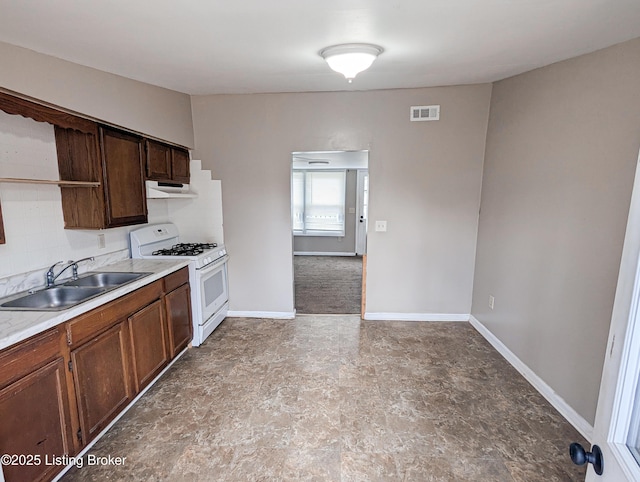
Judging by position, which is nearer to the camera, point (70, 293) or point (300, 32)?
point (300, 32)

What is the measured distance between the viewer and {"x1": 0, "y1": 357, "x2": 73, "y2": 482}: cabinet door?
1469 mm

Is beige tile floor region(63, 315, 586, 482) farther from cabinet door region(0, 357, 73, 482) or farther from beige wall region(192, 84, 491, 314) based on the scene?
beige wall region(192, 84, 491, 314)

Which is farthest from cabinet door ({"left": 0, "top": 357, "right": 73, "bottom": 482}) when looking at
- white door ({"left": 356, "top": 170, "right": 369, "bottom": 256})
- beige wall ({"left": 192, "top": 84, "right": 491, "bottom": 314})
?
white door ({"left": 356, "top": 170, "right": 369, "bottom": 256})

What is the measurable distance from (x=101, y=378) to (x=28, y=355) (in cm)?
55

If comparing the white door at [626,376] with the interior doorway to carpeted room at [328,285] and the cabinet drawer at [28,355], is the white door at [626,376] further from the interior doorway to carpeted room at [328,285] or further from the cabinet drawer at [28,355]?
the interior doorway to carpeted room at [328,285]

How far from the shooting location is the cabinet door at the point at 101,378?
1.87m

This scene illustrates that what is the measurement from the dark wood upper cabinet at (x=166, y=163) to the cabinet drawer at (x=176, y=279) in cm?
93

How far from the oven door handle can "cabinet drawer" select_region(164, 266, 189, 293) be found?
0.47ft

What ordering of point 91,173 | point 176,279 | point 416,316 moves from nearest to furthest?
point 91,173 < point 176,279 < point 416,316

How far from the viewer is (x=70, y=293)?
7.61 feet

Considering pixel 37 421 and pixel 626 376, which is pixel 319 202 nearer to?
pixel 37 421

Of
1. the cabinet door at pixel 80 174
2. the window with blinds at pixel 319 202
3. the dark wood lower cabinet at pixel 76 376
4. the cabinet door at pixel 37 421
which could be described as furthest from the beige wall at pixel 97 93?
the window with blinds at pixel 319 202

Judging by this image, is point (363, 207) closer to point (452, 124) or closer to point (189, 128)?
point (452, 124)

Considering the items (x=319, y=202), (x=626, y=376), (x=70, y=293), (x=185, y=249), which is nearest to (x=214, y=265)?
(x=185, y=249)
